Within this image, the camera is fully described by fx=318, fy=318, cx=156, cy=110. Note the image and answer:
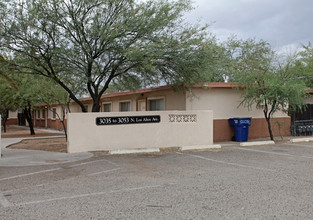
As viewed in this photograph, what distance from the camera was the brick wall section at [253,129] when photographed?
16500 mm

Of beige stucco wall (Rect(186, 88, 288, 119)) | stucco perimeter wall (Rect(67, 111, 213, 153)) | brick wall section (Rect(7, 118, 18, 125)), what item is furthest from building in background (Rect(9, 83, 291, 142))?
brick wall section (Rect(7, 118, 18, 125))

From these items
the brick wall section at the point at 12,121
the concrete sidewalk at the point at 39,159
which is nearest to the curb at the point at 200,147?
the concrete sidewalk at the point at 39,159

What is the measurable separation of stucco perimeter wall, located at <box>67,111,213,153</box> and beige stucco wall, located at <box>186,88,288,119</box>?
1.32m

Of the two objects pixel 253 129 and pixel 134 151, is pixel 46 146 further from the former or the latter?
pixel 253 129

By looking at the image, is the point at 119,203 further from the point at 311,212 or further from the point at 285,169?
the point at 285,169

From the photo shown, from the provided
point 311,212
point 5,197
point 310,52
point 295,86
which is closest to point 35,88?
point 5,197

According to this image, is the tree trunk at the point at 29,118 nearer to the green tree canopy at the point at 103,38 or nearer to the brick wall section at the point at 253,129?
the green tree canopy at the point at 103,38

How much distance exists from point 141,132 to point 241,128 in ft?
18.5

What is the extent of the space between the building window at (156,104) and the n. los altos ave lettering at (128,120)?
161 inches

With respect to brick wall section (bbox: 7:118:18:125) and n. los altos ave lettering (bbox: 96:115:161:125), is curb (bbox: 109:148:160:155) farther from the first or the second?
brick wall section (bbox: 7:118:18:125)

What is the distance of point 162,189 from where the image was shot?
6797 mm

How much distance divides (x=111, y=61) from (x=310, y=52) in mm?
29706

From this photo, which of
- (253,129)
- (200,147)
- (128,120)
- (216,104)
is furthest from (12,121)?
(200,147)

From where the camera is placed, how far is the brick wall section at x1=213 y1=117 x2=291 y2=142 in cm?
1650
